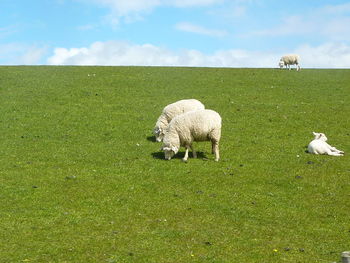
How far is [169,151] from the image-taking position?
1839cm

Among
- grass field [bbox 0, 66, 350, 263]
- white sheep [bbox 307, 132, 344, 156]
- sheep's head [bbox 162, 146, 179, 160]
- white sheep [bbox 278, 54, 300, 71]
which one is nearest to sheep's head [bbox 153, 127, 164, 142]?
grass field [bbox 0, 66, 350, 263]

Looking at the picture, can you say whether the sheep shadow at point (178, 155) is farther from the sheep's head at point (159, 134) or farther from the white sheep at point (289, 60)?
the white sheep at point (289, 60)

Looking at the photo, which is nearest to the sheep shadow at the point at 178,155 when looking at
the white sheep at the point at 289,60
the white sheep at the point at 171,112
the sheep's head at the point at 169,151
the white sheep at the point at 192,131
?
the sheep's head at the point at 169,151

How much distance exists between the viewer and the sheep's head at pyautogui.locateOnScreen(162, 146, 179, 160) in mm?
18281

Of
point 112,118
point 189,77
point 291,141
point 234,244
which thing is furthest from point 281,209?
point 189,77

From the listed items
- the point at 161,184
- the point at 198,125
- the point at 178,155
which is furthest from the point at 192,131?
the point at 161,184

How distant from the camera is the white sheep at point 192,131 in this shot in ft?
58.6

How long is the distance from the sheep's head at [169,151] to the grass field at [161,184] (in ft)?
1.09

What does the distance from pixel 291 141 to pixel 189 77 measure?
1875 cm

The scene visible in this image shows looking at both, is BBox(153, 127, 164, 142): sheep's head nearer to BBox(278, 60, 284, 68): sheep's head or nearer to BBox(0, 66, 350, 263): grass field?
BBox(0, 66, 350, 263): grass field

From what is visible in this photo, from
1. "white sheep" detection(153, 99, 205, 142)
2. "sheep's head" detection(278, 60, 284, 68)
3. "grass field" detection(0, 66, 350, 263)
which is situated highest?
"sheep's head" detection(278, 60, 284, 68)

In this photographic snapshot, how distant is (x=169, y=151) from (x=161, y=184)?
3.09 meters

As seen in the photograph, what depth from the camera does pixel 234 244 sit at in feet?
36.2

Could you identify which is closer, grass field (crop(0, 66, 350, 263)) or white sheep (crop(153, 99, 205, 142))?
grass field (crop(0, 66, 350, 263))
